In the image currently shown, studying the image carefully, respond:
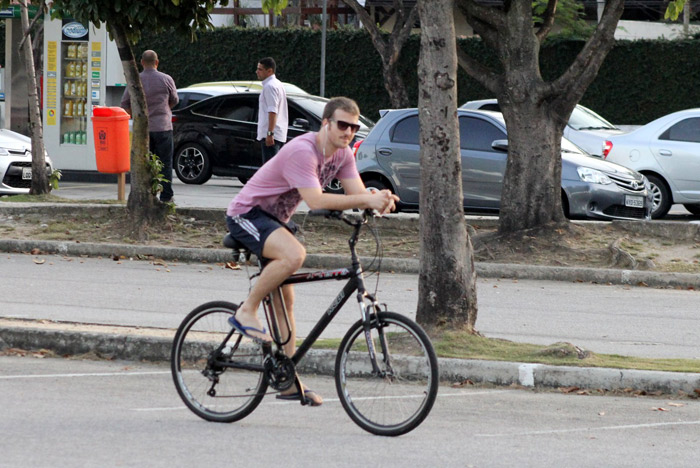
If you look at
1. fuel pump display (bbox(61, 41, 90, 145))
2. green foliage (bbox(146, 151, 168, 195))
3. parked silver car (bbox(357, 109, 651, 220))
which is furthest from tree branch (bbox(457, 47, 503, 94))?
fuel pump display (bbox(61, 41, 90, 145))

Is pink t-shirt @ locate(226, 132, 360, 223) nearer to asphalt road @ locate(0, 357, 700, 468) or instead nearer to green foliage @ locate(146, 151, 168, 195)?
asphalt road @ locate(0, 357, 700, 468)

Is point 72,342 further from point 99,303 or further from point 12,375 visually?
point 99,303

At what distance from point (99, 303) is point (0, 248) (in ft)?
12.0

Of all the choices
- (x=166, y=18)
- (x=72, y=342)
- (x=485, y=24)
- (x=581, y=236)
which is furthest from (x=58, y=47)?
(x=72, y=342)

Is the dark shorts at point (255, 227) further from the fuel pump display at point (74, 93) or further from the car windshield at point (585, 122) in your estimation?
the fuel pump display at point (74, 93)

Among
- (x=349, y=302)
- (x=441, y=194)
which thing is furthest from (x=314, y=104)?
(x=441, y=194)

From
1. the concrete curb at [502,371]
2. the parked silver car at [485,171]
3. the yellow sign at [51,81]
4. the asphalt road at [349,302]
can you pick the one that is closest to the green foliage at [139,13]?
the asphalt road at [349,302]

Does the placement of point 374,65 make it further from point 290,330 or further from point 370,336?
point 370,336

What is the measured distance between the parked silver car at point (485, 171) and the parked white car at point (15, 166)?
17.2 ft

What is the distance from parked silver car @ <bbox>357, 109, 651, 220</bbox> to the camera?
1510 centimetres

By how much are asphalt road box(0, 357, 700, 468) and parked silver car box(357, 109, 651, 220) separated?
8.29m

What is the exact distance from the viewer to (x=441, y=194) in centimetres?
784

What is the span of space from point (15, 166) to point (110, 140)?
188cm

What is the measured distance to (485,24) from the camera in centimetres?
1329
